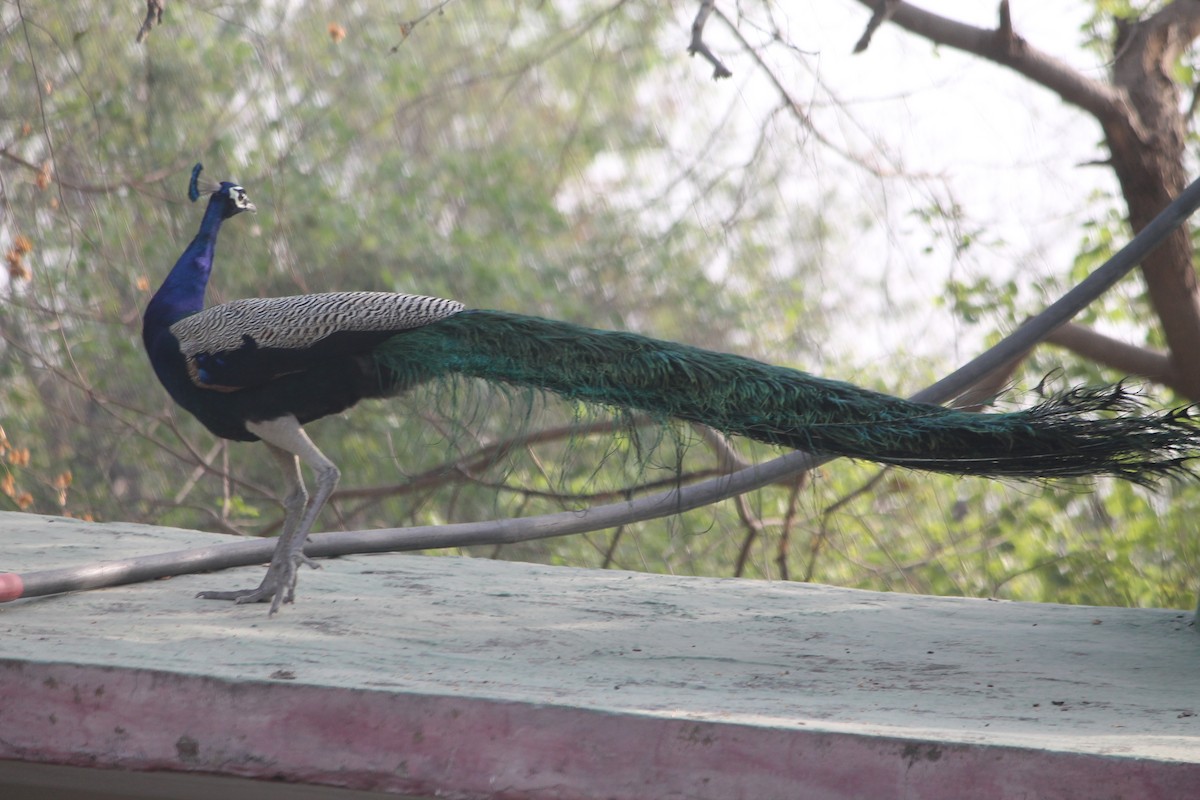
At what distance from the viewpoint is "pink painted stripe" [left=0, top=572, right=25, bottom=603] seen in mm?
2754

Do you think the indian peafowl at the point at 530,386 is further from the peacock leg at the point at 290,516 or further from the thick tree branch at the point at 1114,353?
the thick tree branch at the point at 1114,353

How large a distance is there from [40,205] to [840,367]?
4582 millimetres

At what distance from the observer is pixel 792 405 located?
290 centimetres

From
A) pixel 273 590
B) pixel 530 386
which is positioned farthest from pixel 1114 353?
pixel 273 590

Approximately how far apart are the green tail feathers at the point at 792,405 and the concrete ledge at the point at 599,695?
1.49 ft

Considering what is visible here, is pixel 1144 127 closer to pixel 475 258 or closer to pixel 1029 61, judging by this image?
pixel 1029 61

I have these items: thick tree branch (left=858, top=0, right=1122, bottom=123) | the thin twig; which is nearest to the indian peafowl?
the thin twig

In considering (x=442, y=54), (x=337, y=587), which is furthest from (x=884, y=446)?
(x=442, y=54)

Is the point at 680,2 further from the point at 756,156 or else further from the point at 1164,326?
the point at 1164,326

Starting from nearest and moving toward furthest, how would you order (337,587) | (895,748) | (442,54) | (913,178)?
1. (895,748)
2. (337,587)
3. (913,178)
4. (442,54)

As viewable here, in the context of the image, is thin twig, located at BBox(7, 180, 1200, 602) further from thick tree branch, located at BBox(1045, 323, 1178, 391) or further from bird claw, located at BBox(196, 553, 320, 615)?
thick tree branch, located at BBox(1045, 323, 1178, 391)

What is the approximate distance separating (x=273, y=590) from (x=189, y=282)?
951mm

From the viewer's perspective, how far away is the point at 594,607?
3.18 meters

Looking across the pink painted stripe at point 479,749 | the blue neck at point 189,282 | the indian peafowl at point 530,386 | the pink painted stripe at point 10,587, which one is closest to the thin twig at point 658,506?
the indian peafowl at point 530,386
